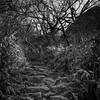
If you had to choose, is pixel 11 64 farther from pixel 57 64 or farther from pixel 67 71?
pixel 57 64

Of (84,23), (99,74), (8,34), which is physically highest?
(84,23)

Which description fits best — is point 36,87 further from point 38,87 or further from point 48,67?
point 48,67

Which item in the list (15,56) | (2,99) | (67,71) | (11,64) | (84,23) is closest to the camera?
(2,99)

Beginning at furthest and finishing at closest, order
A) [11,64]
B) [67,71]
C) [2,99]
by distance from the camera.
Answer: [67,71] → [11,64] → [2,99]

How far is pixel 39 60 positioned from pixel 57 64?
1879mm

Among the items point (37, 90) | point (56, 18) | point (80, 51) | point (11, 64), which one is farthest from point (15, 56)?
point (56, 18)

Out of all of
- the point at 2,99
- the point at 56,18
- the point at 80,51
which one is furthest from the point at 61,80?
the point at 56,18

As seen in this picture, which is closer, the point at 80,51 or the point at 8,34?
the point at 8,34

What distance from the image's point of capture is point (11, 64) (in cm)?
550

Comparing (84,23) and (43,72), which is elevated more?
(84,23)

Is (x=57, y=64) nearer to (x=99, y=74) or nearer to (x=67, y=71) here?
(x=67, y=71)

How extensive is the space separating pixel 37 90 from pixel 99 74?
6.00ft

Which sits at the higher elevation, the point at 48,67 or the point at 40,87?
the point at 48,67

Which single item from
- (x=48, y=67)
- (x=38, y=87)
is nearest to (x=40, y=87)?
(x=38, y=87)
